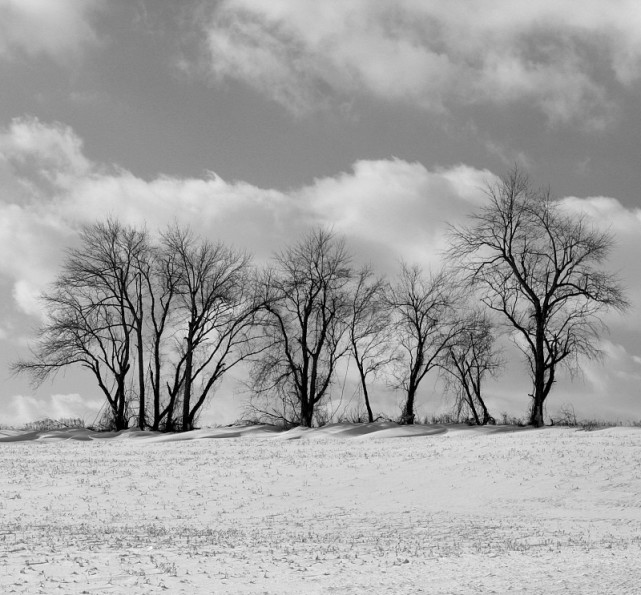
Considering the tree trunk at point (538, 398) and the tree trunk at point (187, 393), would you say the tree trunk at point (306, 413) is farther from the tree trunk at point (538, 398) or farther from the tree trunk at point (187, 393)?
the tree trunk at point (538, 398)

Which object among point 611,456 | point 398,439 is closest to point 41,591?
point 611,456

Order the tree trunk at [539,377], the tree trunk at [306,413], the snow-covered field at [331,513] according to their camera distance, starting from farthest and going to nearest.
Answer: the tree trunk at [306,413]
the tree trunk at [539,377]
the snow-covered field at [331,513]

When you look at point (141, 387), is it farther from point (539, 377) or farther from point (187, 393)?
point (539, 377)

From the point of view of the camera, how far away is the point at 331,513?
16.7 meters

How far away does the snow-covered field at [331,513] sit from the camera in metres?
9.74

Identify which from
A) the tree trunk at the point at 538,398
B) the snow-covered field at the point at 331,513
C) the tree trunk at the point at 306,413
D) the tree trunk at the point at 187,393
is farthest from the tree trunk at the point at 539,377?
the tree trunk at the point at 187,393

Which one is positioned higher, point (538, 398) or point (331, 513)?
point (538, 398)

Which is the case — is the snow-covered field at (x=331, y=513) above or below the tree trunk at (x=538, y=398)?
below

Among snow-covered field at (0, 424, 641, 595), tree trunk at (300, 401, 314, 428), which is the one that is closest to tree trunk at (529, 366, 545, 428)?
snow-covered field at (0, 424, 641, 595)

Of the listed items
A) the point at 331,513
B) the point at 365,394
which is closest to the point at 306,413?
the point at 365,394

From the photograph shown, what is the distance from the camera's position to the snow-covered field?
974cm

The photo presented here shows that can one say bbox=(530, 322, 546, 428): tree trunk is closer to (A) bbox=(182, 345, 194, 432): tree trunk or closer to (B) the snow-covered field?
(B) the snow-covered field

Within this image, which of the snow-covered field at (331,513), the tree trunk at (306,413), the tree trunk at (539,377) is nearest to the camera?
the snow-covered field at (331,513)

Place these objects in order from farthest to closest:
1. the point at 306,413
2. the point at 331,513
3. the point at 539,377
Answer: the point at 306,413
the point at 539,377
the point at 331,513
